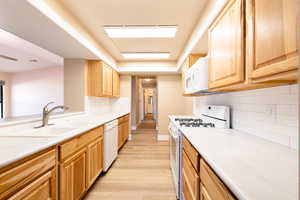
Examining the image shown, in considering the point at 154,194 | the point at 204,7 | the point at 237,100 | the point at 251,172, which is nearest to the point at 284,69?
the point at 251,172

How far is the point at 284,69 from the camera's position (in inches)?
30.4

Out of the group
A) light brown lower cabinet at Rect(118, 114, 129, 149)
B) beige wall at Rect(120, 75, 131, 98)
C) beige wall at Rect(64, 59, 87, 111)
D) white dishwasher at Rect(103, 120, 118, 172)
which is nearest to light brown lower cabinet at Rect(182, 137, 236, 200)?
white dishwasher at Rect(103, 120, 118, 172)

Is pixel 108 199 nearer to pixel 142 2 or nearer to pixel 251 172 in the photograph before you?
pixel 251 172

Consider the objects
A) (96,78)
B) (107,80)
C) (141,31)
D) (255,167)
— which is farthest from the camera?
(107,80)

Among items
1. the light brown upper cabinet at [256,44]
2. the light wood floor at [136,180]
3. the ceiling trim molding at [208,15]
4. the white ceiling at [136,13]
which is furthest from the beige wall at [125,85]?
the light brown upper cabinet at [256,44]

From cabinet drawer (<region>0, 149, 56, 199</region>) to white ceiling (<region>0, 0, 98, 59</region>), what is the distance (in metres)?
1.35

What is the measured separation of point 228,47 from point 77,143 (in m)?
1.74

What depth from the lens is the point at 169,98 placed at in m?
5.21

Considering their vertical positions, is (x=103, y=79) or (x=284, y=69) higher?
(x=103, y=79)

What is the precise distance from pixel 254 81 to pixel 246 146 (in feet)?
1.56

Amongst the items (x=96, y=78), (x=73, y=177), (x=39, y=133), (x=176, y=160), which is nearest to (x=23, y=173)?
(x=73, y=177)

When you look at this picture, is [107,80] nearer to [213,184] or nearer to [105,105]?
[105,105]

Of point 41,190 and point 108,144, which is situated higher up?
point 41,190

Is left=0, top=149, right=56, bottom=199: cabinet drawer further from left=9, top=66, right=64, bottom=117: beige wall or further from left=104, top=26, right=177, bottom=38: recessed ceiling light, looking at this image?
left=9, top=66, right=64, bottom=117: beige wall
